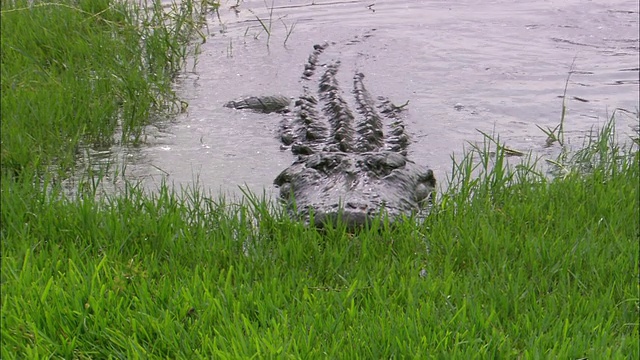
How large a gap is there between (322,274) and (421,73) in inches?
151

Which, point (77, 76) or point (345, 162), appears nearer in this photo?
point (345, 162)

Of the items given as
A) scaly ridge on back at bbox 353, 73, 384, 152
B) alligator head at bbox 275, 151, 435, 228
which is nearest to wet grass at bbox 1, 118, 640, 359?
alligator head at bbox 275, 151, 435, 228

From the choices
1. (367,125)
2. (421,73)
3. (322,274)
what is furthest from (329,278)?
(421,73)

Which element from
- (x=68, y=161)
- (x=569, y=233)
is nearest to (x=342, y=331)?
(x=569, y=233)

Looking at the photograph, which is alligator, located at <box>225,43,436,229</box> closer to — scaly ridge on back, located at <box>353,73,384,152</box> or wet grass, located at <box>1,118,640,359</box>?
scaly ridge on back, located at <box>353,73,384,152</box>

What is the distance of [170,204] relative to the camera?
12.4 feet

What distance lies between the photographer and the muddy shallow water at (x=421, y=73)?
202 inches

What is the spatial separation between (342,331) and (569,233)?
56.1 inches

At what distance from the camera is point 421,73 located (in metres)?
6.77

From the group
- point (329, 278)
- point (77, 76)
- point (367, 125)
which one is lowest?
point (329, 278)

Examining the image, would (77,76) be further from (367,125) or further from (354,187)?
(354,187)

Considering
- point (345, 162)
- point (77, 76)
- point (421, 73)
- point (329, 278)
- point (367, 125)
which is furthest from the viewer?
point (421, 73)

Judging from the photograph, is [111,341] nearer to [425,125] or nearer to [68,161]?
[68,161]

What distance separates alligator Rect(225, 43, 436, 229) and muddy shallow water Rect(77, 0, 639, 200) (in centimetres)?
15
